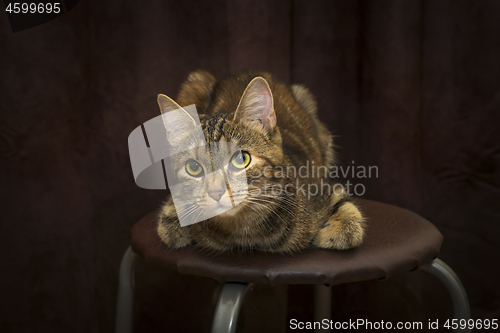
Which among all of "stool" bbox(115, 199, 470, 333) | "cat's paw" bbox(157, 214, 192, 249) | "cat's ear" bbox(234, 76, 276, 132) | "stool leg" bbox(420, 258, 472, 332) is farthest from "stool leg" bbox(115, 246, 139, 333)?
"stool leg" bbox(420, 258, 472, 332)

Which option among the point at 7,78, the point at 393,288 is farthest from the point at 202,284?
the point at 7,78

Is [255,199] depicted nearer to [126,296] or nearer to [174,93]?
[126,296]

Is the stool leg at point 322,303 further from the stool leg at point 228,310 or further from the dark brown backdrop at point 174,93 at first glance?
the stool leg at point 228,310

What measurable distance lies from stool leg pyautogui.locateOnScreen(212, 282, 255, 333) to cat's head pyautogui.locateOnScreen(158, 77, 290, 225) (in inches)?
5.5

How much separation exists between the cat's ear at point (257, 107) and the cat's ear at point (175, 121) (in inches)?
3.9

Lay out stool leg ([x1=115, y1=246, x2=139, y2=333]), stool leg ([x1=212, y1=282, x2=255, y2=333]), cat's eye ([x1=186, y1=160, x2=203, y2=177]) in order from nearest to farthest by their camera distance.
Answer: stool leg ([x1=212, y1=282, x2=255, y2=333]), cat's eye ([x1=186, y1=160, x2=203, y2=177]), stool leg ([x1=115, y1=246, x2=139, y2=333])

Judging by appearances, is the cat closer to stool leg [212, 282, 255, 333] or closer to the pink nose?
the pink nose

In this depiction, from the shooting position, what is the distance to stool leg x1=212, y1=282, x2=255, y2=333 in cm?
63

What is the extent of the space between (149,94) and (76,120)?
0.24 metres

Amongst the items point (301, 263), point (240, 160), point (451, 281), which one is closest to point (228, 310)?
point (301, 263)

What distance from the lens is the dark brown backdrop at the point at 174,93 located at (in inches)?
43.0

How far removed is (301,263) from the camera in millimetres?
700

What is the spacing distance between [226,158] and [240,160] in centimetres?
3

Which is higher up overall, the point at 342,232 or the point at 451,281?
the point at 342,232
